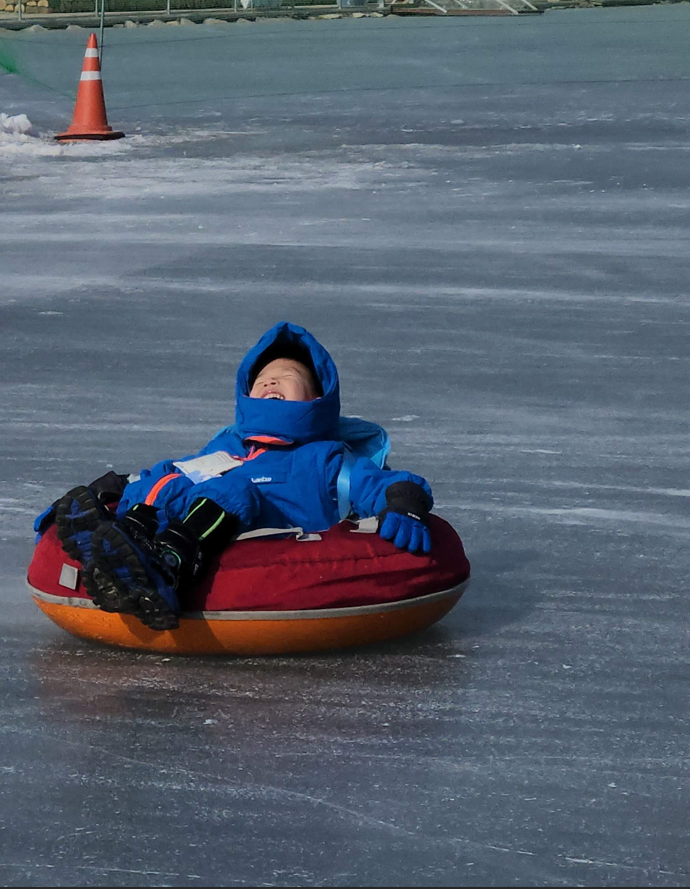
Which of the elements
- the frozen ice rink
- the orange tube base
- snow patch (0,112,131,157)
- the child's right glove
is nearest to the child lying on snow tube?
the child's right glove

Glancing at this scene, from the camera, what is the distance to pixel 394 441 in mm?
5980

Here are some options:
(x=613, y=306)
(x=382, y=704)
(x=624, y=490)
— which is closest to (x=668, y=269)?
(x=613, y=306)

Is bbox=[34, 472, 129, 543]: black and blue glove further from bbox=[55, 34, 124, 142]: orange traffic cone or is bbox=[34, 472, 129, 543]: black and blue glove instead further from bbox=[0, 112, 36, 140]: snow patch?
bbox=[0, 112, 36, 140]: snow patch

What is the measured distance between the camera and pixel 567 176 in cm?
1112

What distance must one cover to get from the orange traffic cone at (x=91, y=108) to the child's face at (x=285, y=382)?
28.9 feet

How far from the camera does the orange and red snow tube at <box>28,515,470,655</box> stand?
3.86m

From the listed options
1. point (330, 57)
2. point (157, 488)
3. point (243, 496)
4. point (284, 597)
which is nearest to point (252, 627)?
point (284, 597)

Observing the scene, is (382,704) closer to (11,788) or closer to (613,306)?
(11,788)

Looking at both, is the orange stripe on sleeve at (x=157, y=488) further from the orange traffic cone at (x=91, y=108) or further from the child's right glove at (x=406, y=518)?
the orange traffic cone at (x=91, y=108)

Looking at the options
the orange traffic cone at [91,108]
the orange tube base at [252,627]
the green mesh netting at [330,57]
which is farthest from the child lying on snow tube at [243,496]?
the green mesh netting at [330,57]

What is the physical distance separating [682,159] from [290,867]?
9400mm

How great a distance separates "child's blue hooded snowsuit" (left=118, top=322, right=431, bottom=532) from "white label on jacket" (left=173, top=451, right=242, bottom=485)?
0.09ft

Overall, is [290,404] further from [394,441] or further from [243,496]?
[394,441]

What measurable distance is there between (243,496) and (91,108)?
9.46 meters
